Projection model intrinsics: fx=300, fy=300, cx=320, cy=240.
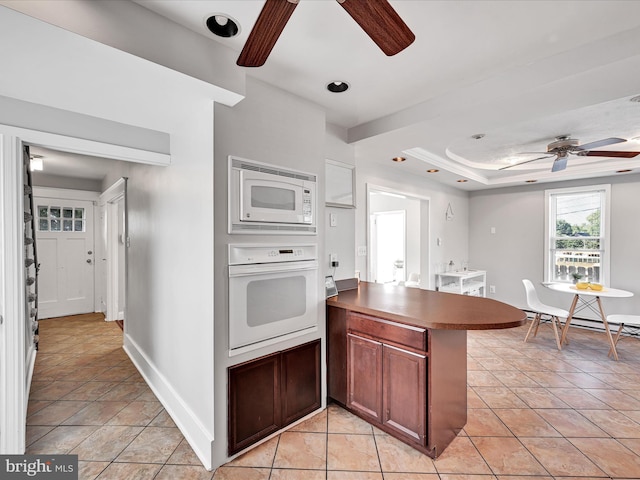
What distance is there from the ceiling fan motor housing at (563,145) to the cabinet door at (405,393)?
2.85 meters

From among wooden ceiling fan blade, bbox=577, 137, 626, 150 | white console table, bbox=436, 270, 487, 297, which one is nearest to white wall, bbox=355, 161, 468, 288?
white console table, bbox=436, 270, 487, 297

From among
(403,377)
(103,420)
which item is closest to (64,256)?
(103,420)

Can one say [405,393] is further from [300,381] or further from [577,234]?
[577,234]

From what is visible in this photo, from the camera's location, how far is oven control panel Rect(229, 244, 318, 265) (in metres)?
1.84

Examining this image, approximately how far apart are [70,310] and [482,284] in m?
7.16

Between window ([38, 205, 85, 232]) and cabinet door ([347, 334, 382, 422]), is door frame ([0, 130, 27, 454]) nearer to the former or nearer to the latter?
cabinet door ([347, 334, 382, 422])

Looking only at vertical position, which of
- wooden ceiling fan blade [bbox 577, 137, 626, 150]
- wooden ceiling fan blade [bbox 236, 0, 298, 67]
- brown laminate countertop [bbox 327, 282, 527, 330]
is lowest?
brown laminate countertop [bbox 327, 282, 527, 330]

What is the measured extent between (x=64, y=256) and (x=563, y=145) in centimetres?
Answer: 720

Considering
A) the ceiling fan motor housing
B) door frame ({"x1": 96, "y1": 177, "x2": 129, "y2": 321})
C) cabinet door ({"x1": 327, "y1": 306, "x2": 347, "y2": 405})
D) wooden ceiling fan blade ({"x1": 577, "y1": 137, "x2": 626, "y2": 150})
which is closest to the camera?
cabinet door ({"x1": 327, "y1": 306, "x2": 347, "y2": 405})

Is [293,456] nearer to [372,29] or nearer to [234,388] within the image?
[234,388]

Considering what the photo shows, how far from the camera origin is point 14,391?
1784 millimetres

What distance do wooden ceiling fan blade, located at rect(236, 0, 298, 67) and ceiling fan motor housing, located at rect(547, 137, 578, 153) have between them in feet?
10.8

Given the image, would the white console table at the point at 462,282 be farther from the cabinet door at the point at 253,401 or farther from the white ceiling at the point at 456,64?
the cabinet door at the point at 253,401

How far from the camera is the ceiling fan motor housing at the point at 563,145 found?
309cm
